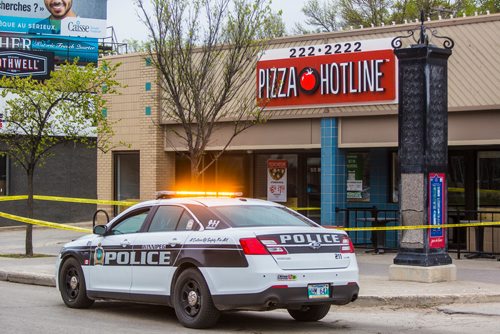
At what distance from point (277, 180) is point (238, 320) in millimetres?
12911

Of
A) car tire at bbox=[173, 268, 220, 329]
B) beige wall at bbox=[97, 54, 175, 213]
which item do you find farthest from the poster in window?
car tire at bbox=[173, 268, 220, 329]

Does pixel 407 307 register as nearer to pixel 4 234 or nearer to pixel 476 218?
pixel 476 218

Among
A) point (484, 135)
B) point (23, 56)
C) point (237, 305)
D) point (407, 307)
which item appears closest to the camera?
point (237, 305)

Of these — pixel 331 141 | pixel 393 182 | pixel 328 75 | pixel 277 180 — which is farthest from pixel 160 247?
pixel 277 180

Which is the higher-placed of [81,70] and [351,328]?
[81,70]

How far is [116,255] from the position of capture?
Result: 1207cm

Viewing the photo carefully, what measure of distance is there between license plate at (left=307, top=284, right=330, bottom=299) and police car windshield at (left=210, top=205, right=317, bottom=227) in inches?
39.6

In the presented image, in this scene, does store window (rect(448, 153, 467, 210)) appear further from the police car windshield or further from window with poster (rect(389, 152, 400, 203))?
the police car windshield

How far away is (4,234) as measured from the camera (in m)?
29.8

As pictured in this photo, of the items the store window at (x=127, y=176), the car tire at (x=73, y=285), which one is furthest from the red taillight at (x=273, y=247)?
Answer: the store window at (x=127, y=176)

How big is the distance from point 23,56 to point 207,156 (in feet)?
60.3

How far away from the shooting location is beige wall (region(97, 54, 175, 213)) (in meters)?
24.2

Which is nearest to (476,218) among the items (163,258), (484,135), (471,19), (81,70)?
(484,135)

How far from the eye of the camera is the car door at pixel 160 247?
439 inches
